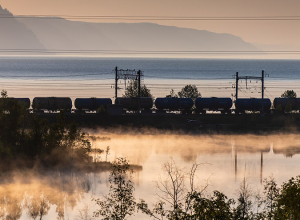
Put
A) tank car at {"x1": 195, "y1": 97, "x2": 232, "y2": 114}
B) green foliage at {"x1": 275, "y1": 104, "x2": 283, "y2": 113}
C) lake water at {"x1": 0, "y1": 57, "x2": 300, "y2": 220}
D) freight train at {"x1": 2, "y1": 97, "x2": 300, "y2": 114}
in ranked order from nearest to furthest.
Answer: lake water at {"x1": 0, "y1": 57, "x2": 300, "y2": 220}
freight train at {"x1": 2, "y1": 97, "x2": 300, "y2": 114}
tank car at {"x1": 195, "y1": 97, "x2": 232, "y2": 114}
green foliage at {"x1": 275, "y1": 104, "x2": 283, "y2": 113}

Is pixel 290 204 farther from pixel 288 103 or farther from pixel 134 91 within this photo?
pixel 134 91

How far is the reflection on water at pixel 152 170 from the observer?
51.4 metres

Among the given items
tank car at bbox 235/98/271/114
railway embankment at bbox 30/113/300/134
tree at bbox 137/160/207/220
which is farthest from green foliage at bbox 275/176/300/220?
tank car at bbox 235/98/271/114

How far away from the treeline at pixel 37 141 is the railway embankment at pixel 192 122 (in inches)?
1025

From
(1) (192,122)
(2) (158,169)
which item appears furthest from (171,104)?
(2) (158,169)

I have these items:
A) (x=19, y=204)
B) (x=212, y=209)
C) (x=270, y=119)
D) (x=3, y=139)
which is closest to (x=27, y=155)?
(x=3, y=139)

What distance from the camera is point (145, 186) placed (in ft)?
190

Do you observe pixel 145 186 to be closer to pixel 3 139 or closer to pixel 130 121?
pixel 3 139

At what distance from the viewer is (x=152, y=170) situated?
2630 inches

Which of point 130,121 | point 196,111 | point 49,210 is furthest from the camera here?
point 196,111

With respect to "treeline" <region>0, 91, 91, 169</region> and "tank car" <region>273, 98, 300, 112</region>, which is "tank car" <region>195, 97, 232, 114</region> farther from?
"treeline" <region>0, 91, 91, 169</region>

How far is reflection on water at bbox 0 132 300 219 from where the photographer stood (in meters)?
51.4

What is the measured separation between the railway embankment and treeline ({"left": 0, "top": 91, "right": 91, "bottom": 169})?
26.0 metres

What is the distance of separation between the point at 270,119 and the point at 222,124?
10.1 m
